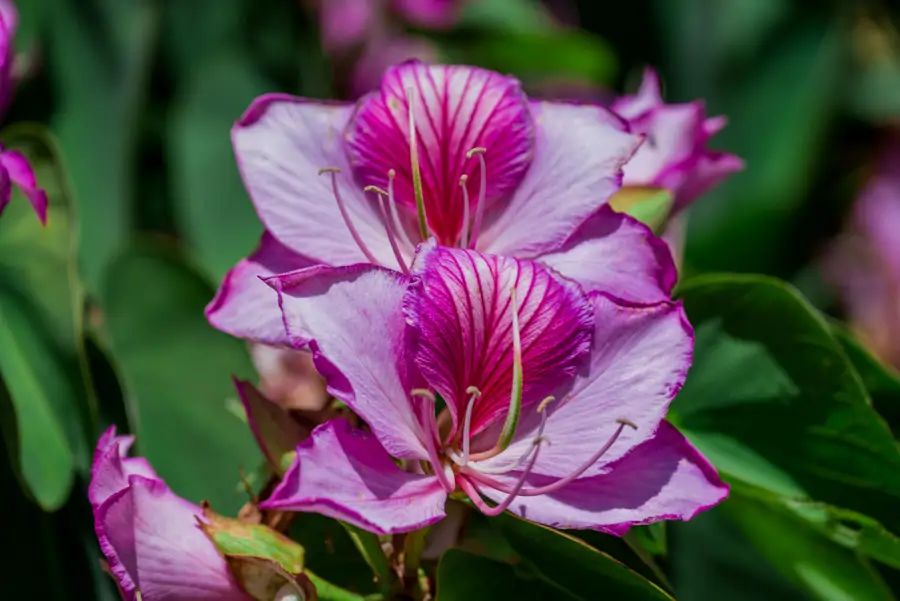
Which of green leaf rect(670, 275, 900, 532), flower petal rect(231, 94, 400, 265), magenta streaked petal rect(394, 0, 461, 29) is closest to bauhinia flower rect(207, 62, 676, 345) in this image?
flower petal rect(231, 94, 400, 265)

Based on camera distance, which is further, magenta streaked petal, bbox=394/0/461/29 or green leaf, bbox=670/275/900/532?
magenta streaked petal, bbox=394/0/461/29

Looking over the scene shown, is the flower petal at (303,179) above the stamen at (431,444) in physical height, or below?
above

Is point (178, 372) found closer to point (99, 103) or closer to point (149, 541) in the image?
point (149, 541)

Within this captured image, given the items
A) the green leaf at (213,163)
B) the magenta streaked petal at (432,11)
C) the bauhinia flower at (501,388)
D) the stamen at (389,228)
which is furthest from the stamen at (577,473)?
the magenta streaked petal at (432,11)

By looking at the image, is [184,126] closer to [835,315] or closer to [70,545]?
[70,545]

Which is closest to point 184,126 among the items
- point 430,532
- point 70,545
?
point 70,545

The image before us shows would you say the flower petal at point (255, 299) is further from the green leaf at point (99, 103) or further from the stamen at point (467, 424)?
the green leaf at point (99, 103)

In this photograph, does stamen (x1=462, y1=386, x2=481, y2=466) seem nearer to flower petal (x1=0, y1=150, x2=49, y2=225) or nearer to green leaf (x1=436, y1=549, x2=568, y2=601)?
green leaf (x1=436, y1=549, x2=568, y2=601)

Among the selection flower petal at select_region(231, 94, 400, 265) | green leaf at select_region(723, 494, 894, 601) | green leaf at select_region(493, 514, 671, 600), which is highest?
flower petal at select_region(231, 94, 400, 265)
